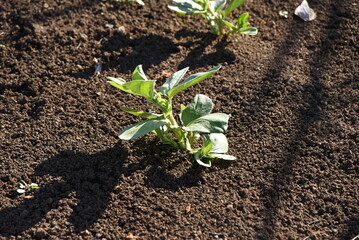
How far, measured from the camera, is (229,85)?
2828mm

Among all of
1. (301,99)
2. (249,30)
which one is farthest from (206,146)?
(249,30)

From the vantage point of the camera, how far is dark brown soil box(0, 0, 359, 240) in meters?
2.26

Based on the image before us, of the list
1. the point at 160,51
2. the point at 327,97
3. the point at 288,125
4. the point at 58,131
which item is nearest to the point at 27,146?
the point at 58,131

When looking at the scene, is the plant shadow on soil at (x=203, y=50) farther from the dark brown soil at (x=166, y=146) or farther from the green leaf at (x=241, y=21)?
the green leaf at (x=241, y=21)

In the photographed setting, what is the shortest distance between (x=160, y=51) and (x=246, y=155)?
96cm

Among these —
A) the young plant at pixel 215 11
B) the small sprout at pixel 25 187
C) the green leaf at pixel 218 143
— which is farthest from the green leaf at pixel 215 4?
the small sprout at pixel 25 187

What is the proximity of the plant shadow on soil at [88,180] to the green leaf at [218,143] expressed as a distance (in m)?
0.14

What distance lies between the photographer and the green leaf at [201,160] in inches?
92.1

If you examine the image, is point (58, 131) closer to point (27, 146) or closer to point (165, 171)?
point (27, 146)

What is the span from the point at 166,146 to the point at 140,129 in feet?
1.33

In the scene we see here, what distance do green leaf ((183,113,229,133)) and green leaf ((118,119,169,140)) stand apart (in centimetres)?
13

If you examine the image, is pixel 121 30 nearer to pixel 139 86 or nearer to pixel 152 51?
pixel 152 51

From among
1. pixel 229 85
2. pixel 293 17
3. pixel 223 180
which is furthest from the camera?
pixel 293 17

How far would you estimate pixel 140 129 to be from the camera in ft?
7.13
